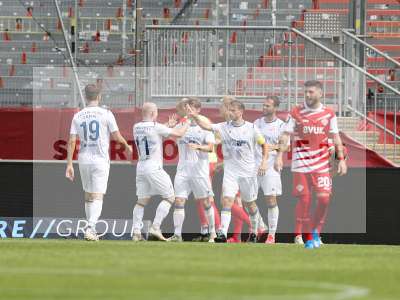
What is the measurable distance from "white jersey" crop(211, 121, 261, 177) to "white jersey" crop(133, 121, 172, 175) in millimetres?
836

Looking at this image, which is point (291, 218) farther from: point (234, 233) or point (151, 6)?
point (151, 6)

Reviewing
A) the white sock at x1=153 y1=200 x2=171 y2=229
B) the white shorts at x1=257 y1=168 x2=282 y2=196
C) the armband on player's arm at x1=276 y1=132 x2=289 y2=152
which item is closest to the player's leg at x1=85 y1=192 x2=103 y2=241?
the white sock at x1=153 y1=200 x2=171 y2=229

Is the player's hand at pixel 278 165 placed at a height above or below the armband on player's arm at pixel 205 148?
below

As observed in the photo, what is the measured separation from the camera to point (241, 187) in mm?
20094

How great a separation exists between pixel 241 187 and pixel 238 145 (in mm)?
696

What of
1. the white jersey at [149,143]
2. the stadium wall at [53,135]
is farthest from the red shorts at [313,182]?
the stadium wall at [53,135]

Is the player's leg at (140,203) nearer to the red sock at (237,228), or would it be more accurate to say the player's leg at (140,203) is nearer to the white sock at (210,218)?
the white sock at (210,218)

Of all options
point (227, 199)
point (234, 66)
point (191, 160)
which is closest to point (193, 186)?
point (191, 160)

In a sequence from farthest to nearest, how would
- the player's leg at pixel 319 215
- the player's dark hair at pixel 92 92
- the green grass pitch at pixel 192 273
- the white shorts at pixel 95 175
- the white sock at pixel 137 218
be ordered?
the white sock at pixel 137 218, the white shorts at pixel 95 175, the player's dark hair at pixel 92 92, the player's leg at pixel 319 215, the green grass pitch at pixel 192 273

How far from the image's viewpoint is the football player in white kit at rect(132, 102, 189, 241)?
19344 mm

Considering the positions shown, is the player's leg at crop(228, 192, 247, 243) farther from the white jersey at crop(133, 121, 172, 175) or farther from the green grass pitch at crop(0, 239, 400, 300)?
the green grass pitch at crop(0, 239, 400, 300)

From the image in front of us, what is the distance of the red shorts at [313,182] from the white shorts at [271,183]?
11.1 ft

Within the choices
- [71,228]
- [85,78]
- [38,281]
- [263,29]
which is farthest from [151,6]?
[38,281]

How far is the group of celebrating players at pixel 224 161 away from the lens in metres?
17.1
